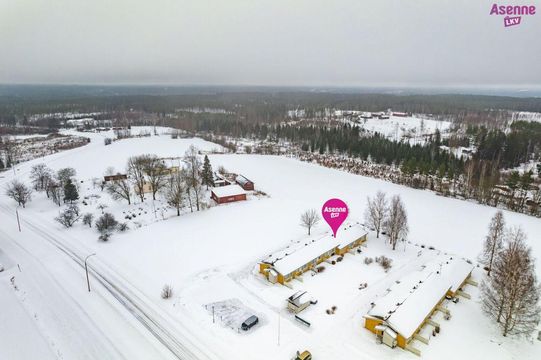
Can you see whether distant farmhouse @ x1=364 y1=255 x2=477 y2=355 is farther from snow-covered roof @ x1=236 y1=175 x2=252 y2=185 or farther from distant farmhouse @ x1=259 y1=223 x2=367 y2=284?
snow-covered roof @ x1=236 y1=175 x2=252 y2=185

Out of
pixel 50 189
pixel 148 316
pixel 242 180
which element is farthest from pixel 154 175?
pixel 148 316

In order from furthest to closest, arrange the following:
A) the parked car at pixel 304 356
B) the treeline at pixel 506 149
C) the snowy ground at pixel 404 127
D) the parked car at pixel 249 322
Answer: the snowy ground at pixel 404 127 < the treeline at pixel 506 149 < the parked car at pixel 249 322 < the parked car at pixel 304 356

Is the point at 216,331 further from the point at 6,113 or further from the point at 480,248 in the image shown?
the point at 6,113

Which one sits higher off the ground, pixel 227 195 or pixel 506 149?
pixel 506 149

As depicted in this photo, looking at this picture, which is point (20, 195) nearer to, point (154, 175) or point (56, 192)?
point (56, 192)

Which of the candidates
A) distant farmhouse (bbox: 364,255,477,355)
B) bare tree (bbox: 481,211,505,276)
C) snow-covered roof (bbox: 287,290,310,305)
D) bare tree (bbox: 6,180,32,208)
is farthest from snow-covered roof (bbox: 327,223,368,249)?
bare tree (bbox: 6,180,32,208)

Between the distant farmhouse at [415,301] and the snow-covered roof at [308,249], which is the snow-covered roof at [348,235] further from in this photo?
the distant farmhouse at [415,301]

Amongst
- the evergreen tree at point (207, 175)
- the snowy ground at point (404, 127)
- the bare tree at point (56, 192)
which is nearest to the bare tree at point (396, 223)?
the evergreen tree at point (207, 175)
